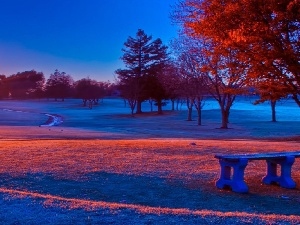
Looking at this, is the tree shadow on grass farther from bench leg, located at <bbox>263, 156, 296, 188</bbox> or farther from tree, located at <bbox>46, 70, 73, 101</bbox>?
tree, located at <bbox>46, 70, 73, 101</bbox>

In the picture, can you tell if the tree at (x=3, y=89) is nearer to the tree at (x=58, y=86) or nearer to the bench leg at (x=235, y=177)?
the tree at (x=58, y=86)

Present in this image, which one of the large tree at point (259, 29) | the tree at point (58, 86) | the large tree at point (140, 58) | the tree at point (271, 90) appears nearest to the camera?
the large tree at point (259, 29)

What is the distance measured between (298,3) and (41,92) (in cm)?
13946

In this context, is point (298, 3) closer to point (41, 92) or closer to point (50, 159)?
point (50, 159)

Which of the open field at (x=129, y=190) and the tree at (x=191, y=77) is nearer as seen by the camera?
the open field at (x=129, y=190)

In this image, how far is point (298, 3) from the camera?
12453mm

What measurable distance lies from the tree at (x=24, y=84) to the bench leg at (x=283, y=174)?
143m

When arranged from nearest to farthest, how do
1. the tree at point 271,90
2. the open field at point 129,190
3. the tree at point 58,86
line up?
1. the open field at point 129,190
2. the tree at point 271,90
3. the tree at point 58,86

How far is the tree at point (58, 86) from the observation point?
13538 cm

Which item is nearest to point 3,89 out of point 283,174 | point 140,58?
point 140,58

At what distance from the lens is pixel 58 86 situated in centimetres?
13625

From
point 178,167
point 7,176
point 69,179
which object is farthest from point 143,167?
point 7,176

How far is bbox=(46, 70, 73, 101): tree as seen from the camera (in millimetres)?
135375

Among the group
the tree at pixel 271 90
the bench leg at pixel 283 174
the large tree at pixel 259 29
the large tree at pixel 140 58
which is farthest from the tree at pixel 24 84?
the bench leg at pixel 283 174
